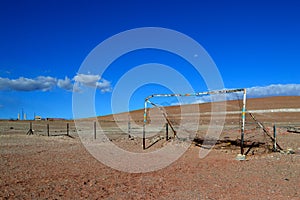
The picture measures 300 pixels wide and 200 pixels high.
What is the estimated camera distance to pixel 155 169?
30.2 feet

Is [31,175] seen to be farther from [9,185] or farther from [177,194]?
[177,194]

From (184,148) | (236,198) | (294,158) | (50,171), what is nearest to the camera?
(236,198)

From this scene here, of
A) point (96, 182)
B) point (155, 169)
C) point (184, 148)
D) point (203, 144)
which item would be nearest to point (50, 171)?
point (96, 182)

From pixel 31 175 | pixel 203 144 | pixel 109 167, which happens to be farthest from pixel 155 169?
pixel 203 144

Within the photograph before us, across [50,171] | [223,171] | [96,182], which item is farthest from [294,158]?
[50,171]

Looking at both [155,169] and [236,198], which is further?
[155,169]

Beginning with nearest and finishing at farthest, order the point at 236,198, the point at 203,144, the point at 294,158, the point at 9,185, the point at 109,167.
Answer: the point at 236,198 < the point at 9,185 < the point at 109,167 < the point at 294,158 < the point at 203,144

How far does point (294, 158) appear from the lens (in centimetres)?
1042

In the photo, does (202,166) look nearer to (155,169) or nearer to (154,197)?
(155,169)

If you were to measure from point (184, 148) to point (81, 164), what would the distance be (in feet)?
19.8

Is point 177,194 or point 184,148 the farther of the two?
point 184,148

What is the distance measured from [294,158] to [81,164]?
7.47 metres

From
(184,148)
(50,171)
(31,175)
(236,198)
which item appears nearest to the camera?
(236,198)

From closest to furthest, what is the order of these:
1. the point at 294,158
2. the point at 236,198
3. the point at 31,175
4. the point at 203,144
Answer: the point at 236,198 → the point at 31,175 → the point at 294,158 → the point at 203,144
